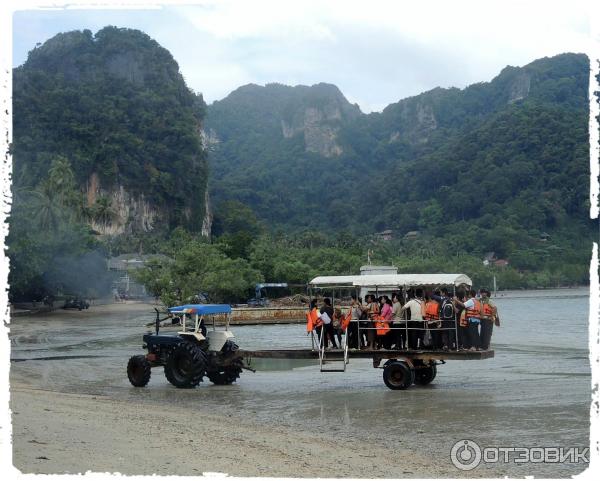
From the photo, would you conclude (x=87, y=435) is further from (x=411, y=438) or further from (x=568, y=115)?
(x=568, y=115)

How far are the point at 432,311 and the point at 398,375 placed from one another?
160 cm

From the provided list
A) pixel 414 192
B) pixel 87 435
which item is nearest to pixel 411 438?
pixel 87 435

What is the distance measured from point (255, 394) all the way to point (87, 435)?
6492mm

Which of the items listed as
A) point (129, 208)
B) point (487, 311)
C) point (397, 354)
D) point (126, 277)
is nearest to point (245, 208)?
point (129, 208)

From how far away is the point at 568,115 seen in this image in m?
133

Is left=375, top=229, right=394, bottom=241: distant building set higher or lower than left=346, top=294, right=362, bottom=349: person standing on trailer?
higher

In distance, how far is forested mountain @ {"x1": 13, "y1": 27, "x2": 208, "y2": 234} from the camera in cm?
11981

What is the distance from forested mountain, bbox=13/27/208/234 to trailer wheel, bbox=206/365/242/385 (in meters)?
91.5

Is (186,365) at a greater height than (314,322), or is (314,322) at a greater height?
(314,322)

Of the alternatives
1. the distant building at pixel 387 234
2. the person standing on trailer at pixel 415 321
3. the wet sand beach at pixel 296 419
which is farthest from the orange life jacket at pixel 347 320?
the distant building at pixel 387 234

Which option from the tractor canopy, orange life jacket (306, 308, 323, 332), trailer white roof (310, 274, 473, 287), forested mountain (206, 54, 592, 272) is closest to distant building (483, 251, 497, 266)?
forested mountain (206, 54, 592, 272)

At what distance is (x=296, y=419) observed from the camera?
13.1 m

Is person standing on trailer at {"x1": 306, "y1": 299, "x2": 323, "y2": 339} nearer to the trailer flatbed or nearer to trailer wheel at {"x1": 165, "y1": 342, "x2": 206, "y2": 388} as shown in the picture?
the trailer flatbed

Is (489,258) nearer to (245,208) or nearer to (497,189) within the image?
(497,189)
